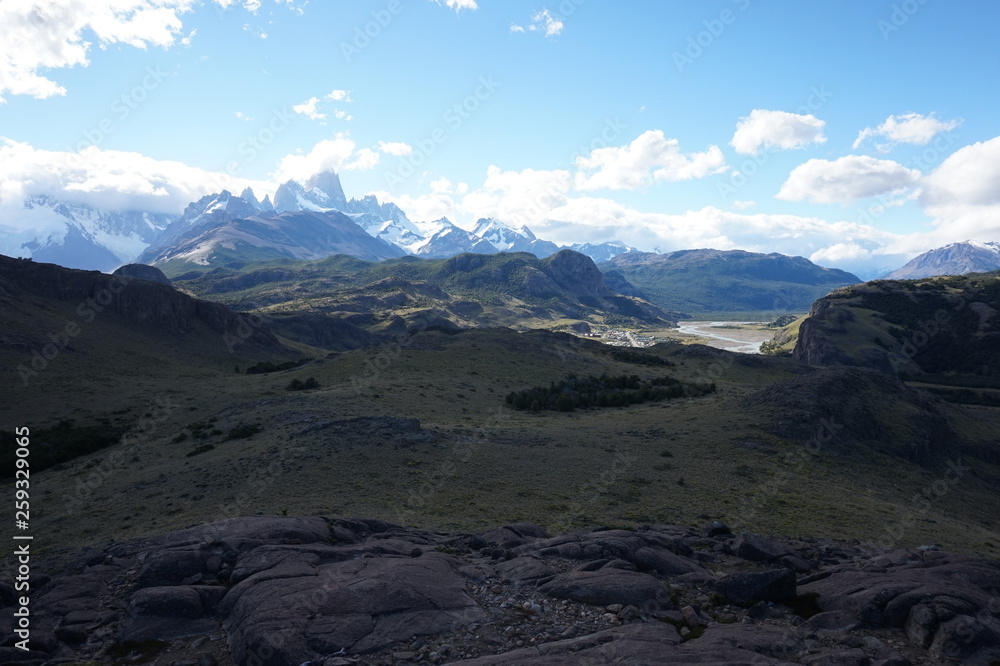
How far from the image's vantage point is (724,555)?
2103 cm

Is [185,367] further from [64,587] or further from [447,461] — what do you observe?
[64,587]

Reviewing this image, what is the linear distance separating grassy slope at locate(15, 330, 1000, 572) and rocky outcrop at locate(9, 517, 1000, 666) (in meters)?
7.27

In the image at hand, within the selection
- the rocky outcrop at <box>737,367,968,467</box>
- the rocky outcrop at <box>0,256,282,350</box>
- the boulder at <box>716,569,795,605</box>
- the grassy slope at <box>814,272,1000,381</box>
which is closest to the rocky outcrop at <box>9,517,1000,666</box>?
the boulder at <box>716,569,795,605</box>

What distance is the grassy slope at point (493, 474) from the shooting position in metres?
28.4

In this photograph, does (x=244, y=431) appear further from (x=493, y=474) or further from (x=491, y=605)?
(x=491, y=605)

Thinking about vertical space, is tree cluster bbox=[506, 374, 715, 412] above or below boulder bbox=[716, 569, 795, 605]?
above

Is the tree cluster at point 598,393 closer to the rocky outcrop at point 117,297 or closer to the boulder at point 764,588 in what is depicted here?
the boulder at point 764,588

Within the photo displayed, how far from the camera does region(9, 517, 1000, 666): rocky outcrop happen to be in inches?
523

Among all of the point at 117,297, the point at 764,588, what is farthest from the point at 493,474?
the point at 117,297

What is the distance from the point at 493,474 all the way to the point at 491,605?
18742 millimetres

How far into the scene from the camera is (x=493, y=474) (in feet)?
112

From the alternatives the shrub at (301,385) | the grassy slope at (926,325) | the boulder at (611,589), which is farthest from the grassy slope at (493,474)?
the grassy slope at (926,325)

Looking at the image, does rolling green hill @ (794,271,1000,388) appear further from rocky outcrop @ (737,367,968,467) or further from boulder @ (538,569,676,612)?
boulder @ (538,569,676,612)

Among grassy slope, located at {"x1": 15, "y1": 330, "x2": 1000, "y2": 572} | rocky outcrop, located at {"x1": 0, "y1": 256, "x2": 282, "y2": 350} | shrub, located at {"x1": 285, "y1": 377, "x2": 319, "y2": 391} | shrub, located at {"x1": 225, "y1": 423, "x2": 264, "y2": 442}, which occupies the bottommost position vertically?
grassy slope, located at {"x1": 15, "y1": 330, "x2": 1000, "y2": 572}
